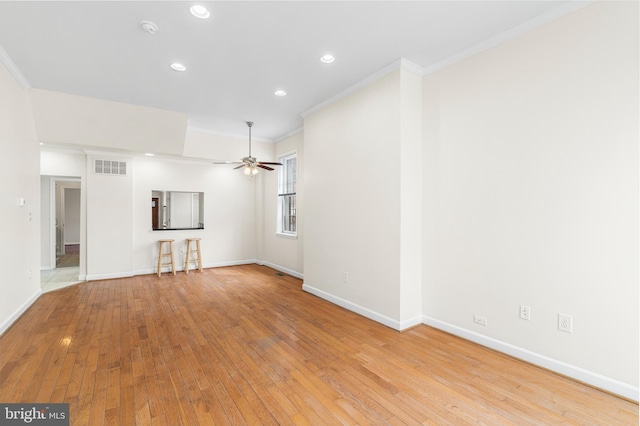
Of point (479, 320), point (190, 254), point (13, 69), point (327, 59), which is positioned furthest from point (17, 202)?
point (479, 320)

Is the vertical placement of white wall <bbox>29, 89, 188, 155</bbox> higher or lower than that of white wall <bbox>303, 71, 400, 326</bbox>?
higher

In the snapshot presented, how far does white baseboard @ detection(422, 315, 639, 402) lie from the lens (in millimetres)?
2129

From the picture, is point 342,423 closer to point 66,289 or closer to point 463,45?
point 463,45

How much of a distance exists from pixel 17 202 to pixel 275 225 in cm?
420

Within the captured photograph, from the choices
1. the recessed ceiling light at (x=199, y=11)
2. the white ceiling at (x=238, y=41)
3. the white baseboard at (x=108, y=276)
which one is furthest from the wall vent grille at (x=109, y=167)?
the recessed ceiling light at (x=199, y=11)

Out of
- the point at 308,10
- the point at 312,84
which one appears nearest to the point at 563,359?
the point at 308,10

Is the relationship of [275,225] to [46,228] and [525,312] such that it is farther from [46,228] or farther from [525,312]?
[46,228]

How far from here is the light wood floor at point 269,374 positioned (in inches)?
76.7

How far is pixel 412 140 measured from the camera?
345 cm

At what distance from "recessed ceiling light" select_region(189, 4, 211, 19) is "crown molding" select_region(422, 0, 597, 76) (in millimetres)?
2435

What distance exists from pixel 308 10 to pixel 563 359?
3.61 m

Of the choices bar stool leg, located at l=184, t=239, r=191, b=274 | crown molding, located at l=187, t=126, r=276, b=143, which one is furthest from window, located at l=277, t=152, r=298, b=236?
bar stool leg, located at l=184, t=239, r=191, b=274

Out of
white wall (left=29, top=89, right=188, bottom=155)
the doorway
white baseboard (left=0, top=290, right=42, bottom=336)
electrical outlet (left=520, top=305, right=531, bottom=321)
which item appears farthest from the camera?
the doorway

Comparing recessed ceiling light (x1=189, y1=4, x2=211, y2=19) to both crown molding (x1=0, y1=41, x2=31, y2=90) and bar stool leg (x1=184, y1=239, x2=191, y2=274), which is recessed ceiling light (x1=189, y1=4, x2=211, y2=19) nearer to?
crown molding (x1=0, y1=41, x2=31, y2=90)
